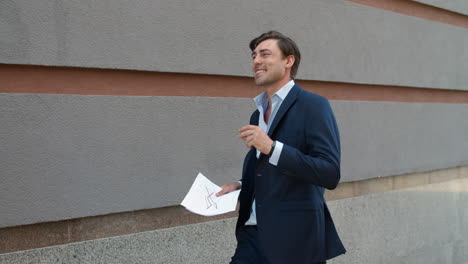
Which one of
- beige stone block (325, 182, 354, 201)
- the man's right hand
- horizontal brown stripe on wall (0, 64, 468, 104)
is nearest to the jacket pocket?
the man's right hand

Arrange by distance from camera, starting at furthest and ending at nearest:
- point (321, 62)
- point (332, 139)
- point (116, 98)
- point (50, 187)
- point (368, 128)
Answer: point (368, 128)
point (321, 62)
point (116, 98)
point (50, 187)
point (332, 139)

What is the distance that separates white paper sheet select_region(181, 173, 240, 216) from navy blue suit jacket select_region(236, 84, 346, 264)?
0.16 meters

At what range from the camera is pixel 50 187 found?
3.26 metres

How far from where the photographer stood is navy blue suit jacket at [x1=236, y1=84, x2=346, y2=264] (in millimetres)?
2459

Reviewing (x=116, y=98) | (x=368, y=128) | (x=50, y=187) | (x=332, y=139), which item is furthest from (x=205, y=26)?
(x=368, y=128)

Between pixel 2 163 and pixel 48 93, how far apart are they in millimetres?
511

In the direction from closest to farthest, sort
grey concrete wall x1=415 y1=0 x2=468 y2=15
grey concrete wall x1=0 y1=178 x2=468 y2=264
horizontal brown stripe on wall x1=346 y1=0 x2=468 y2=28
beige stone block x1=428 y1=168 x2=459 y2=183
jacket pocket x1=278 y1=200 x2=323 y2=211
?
jacket pocket x1=278 y1=200 x2=323 y2=211 → grey concrete wall x1=0 y1=178 x2=468 y2=264 → horizontal brown stripe on wall x1=346 y1=0 x2=468 y2=28 → grey concrete wall x1=415 y1=0 x2=468 y2=15 → beige stone block x1=428 y1=168 x2=459 y2=183

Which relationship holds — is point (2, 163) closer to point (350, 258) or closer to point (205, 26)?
point (205, 26)

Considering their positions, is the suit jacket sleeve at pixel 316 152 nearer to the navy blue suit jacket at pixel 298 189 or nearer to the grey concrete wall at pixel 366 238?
the navy blue suit jacket at pixel 298 189

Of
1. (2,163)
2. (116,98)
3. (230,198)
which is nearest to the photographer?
(230,198)

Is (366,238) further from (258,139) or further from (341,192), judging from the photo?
(258,139)

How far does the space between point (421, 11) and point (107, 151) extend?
4482mm

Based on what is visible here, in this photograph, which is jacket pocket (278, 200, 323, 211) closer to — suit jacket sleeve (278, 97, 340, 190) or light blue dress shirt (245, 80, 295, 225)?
suit jacket sleeve (278, 97, 340, 190)

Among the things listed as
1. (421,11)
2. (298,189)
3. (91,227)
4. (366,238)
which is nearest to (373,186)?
(366,238)
